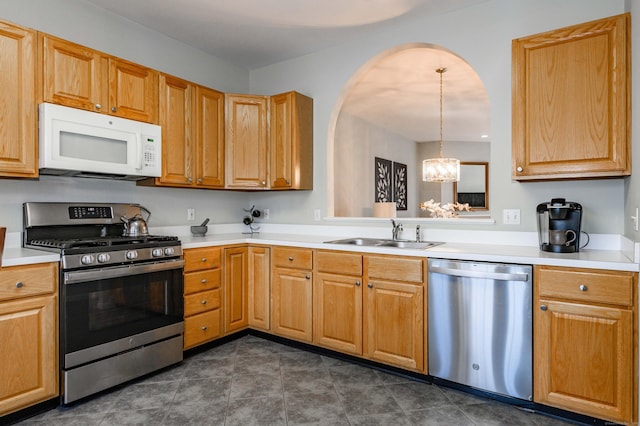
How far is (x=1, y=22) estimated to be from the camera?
7.32 ft

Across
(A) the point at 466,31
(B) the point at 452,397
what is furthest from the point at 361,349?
(A) the point at 466,31

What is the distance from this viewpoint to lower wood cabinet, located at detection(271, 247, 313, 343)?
3104 mm

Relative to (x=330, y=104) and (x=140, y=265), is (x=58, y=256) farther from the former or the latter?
(x=330, y=104)

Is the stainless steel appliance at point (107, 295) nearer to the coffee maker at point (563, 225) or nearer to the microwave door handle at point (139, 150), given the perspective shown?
the microwave door handle at point (139, 150)

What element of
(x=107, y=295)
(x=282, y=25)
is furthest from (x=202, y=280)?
(x=282, y=25)

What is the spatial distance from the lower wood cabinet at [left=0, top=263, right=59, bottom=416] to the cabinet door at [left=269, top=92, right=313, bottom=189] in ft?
6.40

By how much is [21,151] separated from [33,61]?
554 mm

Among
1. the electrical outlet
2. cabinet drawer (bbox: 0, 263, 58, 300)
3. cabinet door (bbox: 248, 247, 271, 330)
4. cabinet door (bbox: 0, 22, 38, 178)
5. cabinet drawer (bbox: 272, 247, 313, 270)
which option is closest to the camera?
cabinet drawer (bbox: 0, 263, 58, 300)

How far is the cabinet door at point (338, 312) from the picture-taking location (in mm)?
2844

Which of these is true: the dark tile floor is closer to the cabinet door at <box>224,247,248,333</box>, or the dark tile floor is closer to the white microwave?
the cabinet door at <box>224,247,248,333</box>

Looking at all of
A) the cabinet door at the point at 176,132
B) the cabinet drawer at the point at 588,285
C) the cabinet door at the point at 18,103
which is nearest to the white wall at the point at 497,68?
the cabinet drawer at the point at 588,285

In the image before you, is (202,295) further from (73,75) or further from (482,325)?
(482,325)

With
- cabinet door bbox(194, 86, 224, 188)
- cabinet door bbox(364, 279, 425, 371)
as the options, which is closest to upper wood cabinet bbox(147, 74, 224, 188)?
cabinet door bbox(194, 86, 224, 188)

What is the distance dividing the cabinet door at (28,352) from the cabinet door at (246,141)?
1.82 meters
